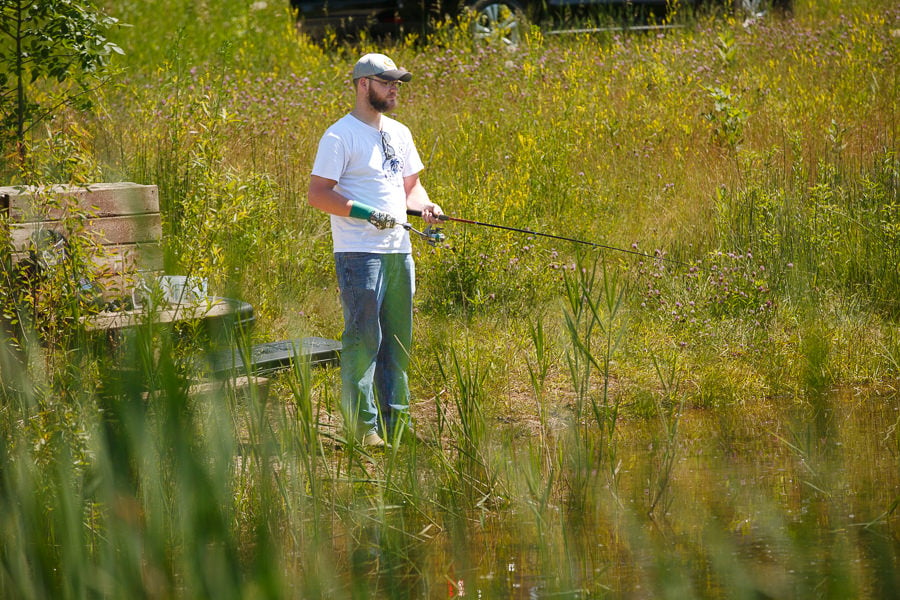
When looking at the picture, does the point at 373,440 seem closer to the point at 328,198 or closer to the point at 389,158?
the point at 328,198

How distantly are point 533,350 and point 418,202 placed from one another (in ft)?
4.76

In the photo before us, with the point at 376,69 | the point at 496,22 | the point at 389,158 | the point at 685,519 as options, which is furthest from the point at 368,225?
the point at 496,22

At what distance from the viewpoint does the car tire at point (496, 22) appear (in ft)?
34.7

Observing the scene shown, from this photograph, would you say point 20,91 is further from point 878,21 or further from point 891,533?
point 878,21

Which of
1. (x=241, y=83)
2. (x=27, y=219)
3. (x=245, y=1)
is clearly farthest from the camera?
(x=245, y=1)

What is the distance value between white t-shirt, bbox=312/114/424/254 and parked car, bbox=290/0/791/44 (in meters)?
6.27

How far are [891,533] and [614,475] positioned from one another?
0.95 metres

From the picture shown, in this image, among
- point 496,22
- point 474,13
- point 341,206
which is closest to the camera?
point 341,206

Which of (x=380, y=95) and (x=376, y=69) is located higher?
(x=376, y=69)

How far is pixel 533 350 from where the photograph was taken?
609 centimetres

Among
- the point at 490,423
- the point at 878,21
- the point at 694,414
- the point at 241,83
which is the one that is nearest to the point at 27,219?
the point at 490,423

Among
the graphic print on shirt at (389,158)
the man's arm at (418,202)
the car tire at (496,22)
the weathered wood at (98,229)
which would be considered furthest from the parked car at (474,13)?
the graphic print on shirt at (389,158)

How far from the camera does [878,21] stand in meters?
10.8

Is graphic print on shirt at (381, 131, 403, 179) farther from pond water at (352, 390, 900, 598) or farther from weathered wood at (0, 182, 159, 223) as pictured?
pond water at (352, 390, 900, 598)
